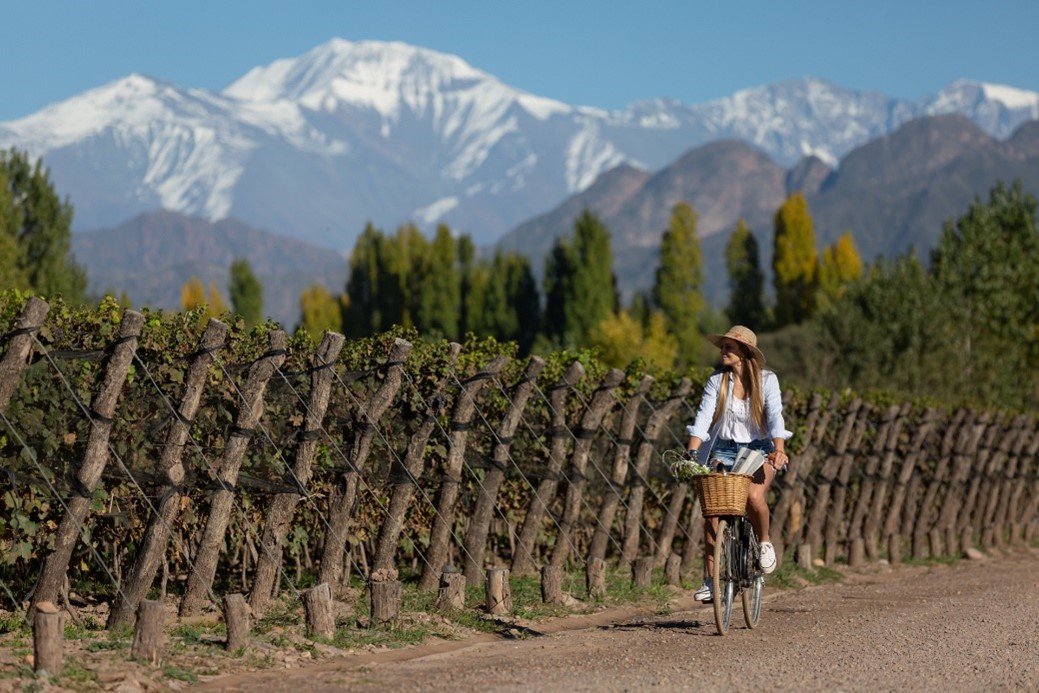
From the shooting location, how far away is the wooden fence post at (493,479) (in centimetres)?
1238

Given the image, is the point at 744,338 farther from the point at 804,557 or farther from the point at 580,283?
the point at 580,283

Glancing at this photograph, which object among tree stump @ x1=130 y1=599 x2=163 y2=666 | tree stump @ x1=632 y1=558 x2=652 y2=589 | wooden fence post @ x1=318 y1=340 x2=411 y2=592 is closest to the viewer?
tree stump @ x1=130 y1=599 x2=163 y2=666

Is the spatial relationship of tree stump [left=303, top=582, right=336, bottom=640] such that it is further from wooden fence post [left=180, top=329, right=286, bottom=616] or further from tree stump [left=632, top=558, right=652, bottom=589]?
tree stump [left=632, top=558, right=652, bottom=589]

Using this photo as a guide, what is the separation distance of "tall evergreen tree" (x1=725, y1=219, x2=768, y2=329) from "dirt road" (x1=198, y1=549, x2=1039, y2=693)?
93.3m

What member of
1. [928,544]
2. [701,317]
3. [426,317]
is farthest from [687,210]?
[928,544]

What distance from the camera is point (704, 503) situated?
9703 millimetres

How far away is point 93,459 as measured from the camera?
9156 millimetres

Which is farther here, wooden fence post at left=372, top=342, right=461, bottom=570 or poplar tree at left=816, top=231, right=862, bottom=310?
poplar tree at left=816, top=231, right=862, bottom=310

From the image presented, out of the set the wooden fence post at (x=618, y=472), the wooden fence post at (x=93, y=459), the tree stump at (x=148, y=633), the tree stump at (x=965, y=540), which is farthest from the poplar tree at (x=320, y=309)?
the tree stump at (x=148, y=633)

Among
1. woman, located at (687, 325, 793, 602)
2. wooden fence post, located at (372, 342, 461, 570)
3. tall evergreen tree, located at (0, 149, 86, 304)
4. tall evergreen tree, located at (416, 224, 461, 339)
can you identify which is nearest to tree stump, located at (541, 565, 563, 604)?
wooden fence post, located at (372, 342, 461, 570)

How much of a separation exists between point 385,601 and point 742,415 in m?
2.60

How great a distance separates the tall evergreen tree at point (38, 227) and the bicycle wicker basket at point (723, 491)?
125 ft

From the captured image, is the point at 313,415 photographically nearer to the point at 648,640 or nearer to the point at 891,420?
the point at 648,640

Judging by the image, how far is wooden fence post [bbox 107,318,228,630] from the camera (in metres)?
9.37
